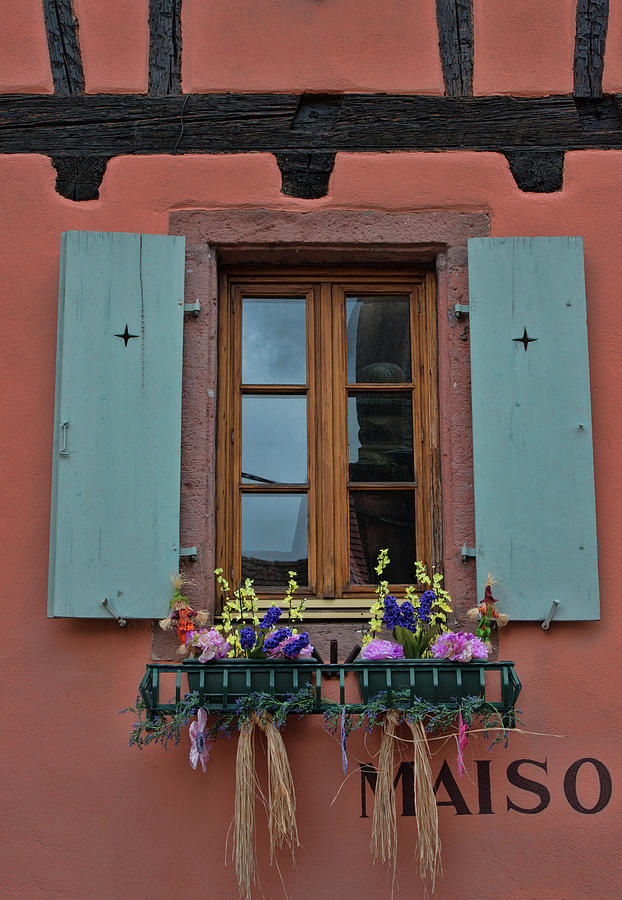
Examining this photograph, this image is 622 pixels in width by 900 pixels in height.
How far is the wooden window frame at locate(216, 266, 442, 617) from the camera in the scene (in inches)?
133

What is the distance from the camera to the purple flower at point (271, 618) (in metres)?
3.01

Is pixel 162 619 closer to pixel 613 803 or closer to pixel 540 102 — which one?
pixel 613 803

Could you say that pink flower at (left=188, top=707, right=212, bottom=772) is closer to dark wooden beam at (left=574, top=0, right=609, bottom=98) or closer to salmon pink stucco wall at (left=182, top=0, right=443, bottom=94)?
salmon pink stucco wall at (left=182, top=0, right=443, bottom=94)

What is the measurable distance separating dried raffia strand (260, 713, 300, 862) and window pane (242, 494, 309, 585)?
1.95 feet

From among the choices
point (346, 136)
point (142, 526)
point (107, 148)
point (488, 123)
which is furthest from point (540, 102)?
point (142, 526)

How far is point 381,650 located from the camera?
2.99 metres

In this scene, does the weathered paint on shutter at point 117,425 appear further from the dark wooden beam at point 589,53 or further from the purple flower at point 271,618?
the dark wooden beam at point 589,53

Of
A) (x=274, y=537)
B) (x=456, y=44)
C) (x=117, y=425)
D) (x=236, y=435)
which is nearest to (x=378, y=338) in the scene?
(x=236, y=435)

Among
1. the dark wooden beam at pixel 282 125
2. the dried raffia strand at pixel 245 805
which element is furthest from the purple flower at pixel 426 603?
the dark wooden beam at pixel 282 125

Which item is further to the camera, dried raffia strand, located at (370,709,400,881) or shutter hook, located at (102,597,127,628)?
shutter hook, located at (102,597,127,628)

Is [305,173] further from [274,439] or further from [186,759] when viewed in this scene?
[186,759]

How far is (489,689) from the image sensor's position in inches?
124

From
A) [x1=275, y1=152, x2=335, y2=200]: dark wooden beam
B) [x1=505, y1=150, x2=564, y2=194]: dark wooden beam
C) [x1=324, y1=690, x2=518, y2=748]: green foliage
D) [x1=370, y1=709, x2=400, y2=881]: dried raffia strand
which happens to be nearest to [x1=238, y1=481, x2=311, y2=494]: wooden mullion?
[x1=324, y1=690, x2=518, y2=748]: green foliage

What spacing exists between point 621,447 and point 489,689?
0.91 metres
